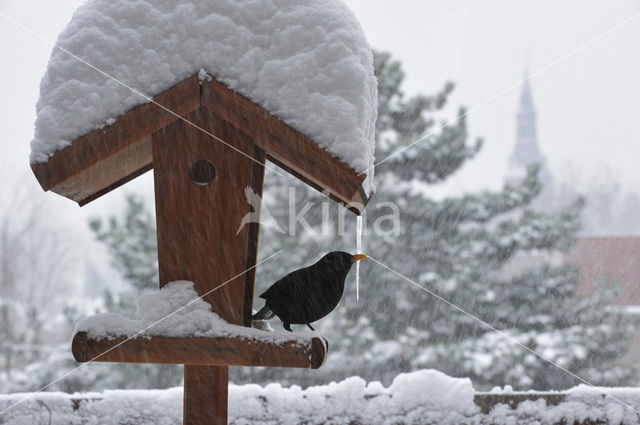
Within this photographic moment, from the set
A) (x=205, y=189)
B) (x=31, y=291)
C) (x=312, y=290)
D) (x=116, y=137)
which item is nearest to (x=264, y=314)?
(x=312, y=290)

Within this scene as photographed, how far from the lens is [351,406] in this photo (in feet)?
4.34

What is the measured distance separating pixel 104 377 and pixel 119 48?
3.96 metres

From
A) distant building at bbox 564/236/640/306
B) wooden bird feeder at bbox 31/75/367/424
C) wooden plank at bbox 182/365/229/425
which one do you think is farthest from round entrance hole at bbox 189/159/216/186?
distant building at bbox 564/236/640/306

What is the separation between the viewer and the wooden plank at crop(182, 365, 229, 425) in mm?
1031

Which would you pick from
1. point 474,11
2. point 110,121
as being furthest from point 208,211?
point 474,11

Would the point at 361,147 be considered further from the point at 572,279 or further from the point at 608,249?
the point at 608,249

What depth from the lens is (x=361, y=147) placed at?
0.91 m

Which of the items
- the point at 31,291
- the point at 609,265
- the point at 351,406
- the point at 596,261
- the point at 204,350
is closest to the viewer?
the point at 204,350

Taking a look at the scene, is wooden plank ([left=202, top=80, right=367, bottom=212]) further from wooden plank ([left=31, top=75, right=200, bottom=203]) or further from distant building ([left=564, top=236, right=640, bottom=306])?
distant building ([left=564, top=236, right=640, bottom=306])

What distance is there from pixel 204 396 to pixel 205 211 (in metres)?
0.32

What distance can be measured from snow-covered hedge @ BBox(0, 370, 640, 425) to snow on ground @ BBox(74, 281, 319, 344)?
1.39ft

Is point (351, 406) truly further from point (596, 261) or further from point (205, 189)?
point (596, 261)

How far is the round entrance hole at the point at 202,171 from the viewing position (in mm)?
1032

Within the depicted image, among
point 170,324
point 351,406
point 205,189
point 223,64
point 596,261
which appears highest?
point 596,261
